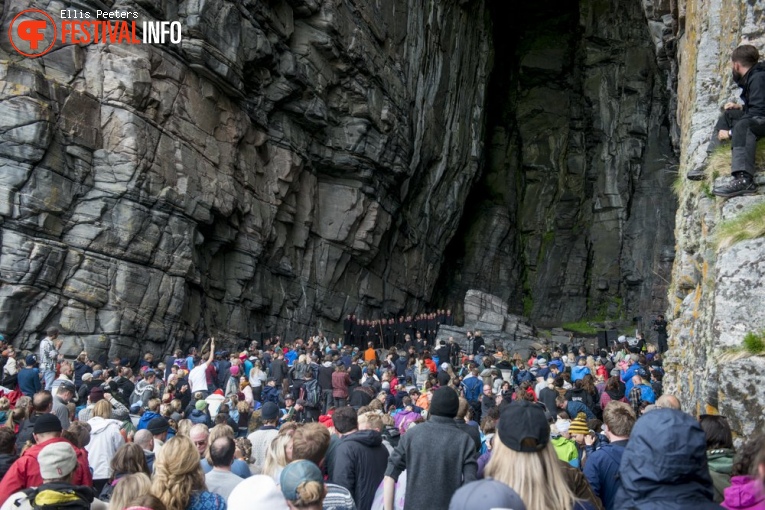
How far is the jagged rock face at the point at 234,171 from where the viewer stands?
23.3 metres

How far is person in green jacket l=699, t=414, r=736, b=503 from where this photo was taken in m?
4.35

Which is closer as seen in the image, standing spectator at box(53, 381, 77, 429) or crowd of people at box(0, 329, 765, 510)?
crowd of people at box(0, 329, 765, 510)

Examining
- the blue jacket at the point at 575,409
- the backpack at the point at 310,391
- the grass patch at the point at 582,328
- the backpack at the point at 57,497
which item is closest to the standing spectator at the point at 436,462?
the backpack at the point at 57,497

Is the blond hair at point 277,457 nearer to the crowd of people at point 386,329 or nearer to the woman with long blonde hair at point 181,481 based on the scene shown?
the woman with long blonde hair at point 181,481

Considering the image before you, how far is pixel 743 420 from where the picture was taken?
5.40m

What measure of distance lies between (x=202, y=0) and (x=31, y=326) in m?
13.5

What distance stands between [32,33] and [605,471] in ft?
81.3

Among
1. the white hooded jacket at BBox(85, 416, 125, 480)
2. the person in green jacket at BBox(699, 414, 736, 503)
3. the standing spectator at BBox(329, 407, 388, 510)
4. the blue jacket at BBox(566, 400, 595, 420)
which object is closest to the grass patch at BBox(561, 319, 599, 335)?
the blue jacket at BBox(566, 400, 595, 420)

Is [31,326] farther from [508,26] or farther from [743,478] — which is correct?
[508,26]

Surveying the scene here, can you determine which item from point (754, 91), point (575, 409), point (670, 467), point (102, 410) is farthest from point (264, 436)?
point (754, 91)

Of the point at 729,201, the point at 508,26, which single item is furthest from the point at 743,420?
the point at 508,26

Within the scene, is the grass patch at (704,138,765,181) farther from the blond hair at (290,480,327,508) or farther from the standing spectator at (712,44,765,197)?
the blond hair at (290,480,327,508)

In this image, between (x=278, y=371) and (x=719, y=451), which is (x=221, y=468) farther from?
(x=278, y=371)

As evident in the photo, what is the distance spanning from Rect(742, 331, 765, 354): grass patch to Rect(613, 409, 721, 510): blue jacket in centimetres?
287
